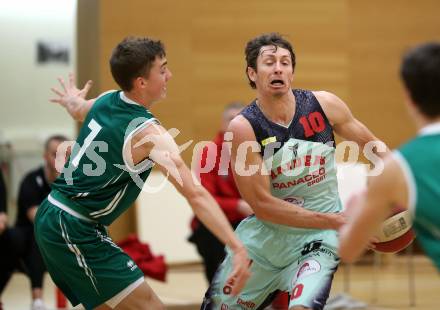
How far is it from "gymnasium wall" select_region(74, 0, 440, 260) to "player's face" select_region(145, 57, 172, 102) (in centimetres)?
556

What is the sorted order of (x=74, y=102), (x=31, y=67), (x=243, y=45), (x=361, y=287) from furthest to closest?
(x=31, y=67) → (x=243, y=45) → (x=361, y=287) → (x=74, y=102)

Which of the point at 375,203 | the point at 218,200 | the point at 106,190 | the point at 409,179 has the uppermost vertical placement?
the point at 409,179

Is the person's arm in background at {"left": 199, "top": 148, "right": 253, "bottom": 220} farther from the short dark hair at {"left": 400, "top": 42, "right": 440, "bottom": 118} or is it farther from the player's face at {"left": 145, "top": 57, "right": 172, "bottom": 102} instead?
the short dark hair at {"left": 400, "top": 42, "right": 440, "bottom": 118}

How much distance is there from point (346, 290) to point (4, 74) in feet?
23.2

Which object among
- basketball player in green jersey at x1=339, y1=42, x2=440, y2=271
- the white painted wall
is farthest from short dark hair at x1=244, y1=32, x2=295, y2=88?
the white painted wall

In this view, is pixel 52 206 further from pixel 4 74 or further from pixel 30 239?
pixel 4 74

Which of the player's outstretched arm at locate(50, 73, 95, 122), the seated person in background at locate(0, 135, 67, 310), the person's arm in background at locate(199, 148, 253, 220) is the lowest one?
the seated person in background at locate(0, 135, 67, 310)

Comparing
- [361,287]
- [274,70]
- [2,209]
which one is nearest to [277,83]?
[274,70]

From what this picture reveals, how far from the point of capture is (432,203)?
10.1 feet

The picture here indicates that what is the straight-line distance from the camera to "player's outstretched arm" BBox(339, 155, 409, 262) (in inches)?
121

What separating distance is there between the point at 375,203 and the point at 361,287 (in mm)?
6759

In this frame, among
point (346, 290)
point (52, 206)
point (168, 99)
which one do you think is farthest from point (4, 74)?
point (52, 206)

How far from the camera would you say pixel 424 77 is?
10.2ft

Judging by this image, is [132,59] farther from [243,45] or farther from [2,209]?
[243,45]
